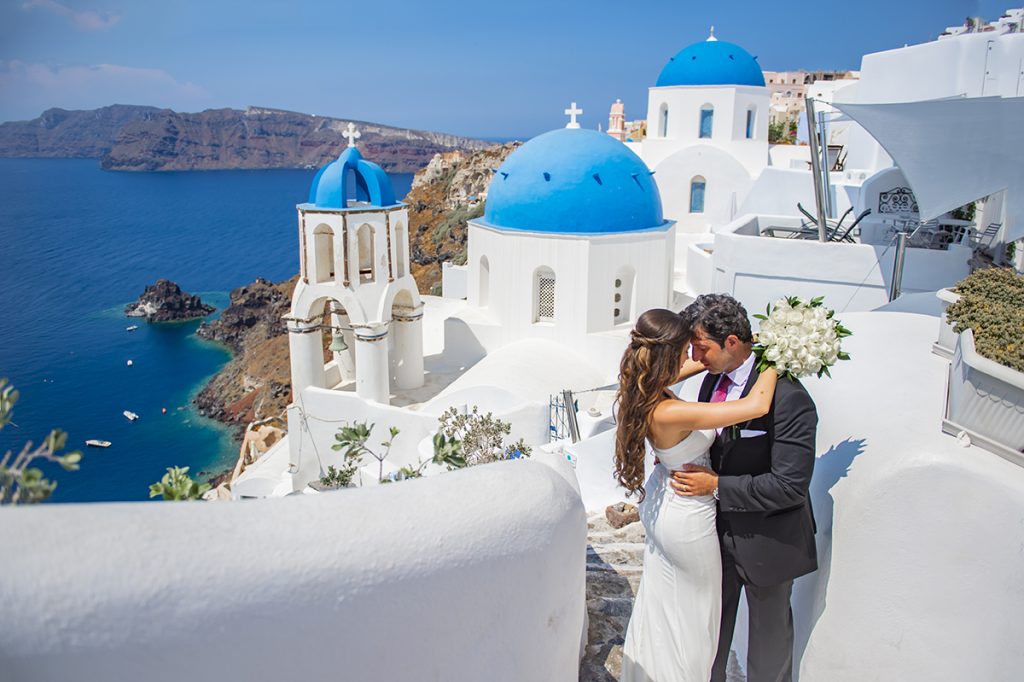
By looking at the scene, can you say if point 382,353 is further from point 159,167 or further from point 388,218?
point 159,167

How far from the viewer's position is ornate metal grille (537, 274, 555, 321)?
13.5 metres

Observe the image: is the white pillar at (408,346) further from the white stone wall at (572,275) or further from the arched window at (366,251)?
the white stone wall at (572,275)

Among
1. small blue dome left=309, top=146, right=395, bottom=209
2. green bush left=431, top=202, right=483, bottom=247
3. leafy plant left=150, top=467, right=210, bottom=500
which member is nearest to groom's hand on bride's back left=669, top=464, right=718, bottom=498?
leafy plant left=150, top=467, right=210, bottom=500

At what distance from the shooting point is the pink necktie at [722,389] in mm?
3352

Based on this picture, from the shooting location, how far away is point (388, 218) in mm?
12602

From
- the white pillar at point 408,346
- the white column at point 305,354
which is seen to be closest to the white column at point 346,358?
the white pillar at point 408,346

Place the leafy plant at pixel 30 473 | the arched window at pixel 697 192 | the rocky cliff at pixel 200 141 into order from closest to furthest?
the leafy plant at pixel 30 473 < the arched window at pixel 697 192 < the rocky cliff at pixel 200 141

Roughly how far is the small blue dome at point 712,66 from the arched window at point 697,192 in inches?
127

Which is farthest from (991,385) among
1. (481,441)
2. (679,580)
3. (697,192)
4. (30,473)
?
(697,192)

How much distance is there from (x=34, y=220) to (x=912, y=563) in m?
106

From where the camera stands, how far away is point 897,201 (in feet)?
40.7

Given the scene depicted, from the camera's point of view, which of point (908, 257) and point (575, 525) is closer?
point (575, 525)

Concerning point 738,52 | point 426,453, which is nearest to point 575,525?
point 426,453

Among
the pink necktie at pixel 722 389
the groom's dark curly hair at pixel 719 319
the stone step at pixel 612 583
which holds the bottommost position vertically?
the stone step at pixel 612 583
